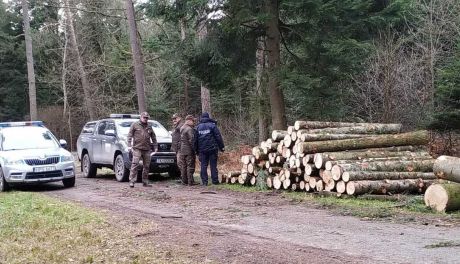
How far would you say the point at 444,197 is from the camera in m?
9.72

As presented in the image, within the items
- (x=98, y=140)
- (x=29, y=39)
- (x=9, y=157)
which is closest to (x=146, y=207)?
(x=9, y=157)

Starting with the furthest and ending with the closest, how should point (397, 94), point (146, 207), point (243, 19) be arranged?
point (397, 94) < point (243, 19) < point (146, 207)

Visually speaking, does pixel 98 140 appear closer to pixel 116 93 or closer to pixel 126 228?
pixel 126 228

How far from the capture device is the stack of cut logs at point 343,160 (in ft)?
39.7

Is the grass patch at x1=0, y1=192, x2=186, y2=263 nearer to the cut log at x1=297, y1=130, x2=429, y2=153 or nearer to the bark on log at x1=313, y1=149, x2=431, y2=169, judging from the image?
the bark on log at x1=313, y1=149, x2=431, y2=169

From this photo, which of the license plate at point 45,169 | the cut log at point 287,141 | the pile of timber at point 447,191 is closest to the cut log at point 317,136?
the cut log at point 287,141

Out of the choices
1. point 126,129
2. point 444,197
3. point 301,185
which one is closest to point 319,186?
point 301,185

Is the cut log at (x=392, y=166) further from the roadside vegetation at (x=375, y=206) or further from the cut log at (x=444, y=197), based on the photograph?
A: the cut log at (x=444, y=197)

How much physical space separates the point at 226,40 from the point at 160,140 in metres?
4.06

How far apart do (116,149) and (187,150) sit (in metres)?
3.01

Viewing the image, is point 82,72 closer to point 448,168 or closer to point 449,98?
Result: point 449,98

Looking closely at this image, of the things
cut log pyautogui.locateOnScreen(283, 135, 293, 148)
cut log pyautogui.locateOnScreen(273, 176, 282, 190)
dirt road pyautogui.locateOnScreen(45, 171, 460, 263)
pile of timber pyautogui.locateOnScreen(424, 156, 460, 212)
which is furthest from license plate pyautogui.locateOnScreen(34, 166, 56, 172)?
pile of timber pyautogui.locateOnScreen(424, 156, 460, 212)

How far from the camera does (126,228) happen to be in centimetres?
874

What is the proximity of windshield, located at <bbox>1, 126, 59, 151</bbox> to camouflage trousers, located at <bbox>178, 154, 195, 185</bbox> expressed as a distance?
4.05m
